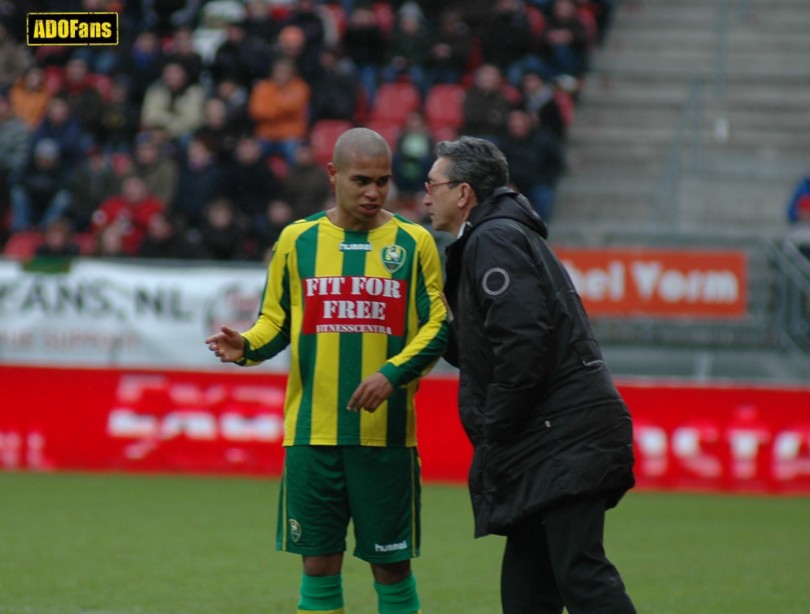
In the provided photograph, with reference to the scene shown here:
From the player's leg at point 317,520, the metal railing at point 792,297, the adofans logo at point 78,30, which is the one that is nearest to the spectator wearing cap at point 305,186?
the metal railing at point 792,297

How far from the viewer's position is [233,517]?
427 inches

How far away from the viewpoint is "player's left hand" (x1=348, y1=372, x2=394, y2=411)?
5.50 metres

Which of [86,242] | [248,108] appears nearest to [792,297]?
[248,108]

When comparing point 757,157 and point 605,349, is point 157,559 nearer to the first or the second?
point 605,349

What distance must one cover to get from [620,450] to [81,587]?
3.87m

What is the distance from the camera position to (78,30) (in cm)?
884

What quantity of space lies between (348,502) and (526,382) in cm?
115

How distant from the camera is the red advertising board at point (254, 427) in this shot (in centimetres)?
1286

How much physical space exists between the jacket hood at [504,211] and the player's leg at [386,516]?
3.52 feet

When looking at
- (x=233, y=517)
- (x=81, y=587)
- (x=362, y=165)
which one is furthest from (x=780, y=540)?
(x=362, y=165)

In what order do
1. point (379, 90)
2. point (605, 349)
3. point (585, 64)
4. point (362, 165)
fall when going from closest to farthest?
point (362, 165), point (605, 349), point (379, 90), point (585, 64)

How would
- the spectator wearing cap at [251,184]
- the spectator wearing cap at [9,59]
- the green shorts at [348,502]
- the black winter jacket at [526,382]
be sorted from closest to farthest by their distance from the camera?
the black winter jacket at [526,382]
the green shorts at [348,502]
the spectator wearing cap at [251,184]
the spectator wearing cap at [9,59]

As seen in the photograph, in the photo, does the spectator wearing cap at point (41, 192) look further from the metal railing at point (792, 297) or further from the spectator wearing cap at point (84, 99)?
the metal railing at point (792, 297)

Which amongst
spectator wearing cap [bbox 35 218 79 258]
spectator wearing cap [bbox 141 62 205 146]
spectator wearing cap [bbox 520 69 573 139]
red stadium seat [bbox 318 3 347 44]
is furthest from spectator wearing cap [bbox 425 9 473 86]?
spectator wearing cap [bbox 35 218 79 258]
